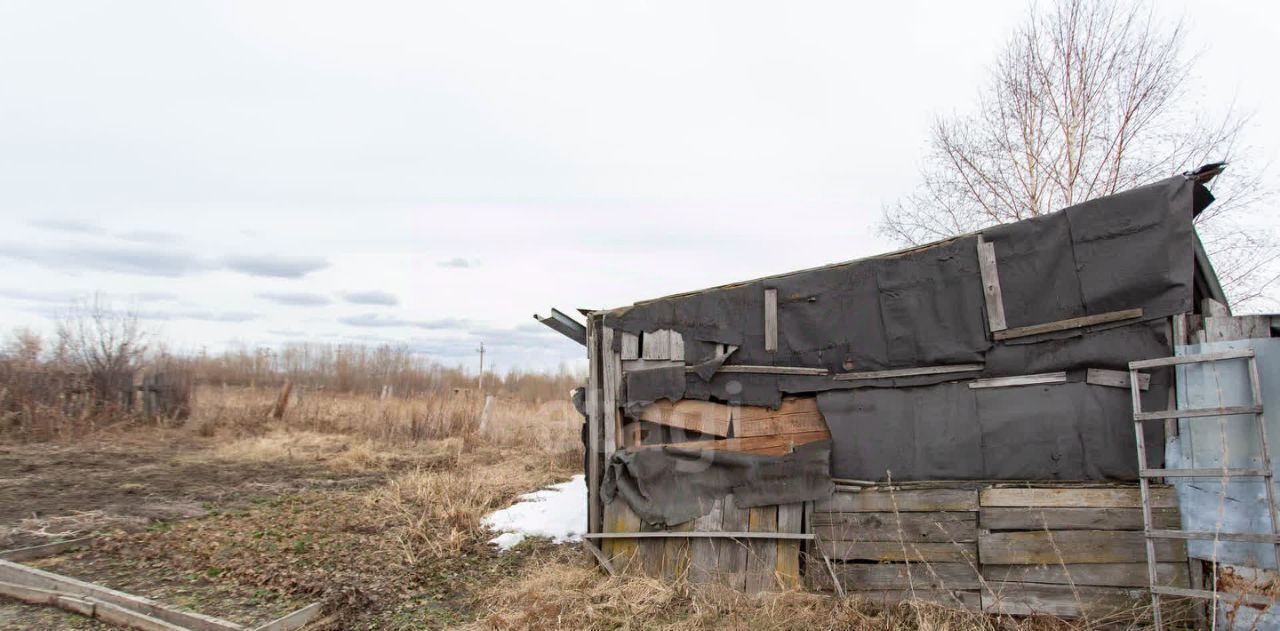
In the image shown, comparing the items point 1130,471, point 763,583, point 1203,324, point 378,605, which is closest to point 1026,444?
point 1130,471

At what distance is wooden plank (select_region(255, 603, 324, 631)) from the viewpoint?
505 centimetres

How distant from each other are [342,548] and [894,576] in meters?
5.77

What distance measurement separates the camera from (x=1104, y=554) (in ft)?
16.2

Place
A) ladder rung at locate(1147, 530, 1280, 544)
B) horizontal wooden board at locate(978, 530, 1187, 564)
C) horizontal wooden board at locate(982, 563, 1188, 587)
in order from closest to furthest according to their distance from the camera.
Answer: ladder rung at locate(1147, 530, 1280, 544)
horizontal wooden board at locate(982, 563, 1188, 587)
horizontal wooden board at locate(978, 530, 1187, 564)

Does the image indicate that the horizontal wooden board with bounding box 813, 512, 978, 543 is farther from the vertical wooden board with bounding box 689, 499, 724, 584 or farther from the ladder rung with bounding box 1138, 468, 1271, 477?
the ladder rung with bounding box 1138, 468, 1271, 477

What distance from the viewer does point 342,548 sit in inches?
284

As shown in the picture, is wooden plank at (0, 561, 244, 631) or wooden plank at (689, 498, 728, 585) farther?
wooden plank at (689, 498, 728, 585)

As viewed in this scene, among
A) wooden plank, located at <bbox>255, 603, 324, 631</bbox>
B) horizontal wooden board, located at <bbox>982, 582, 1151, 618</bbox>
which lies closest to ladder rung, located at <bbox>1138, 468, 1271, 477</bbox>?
horizontal wooden board, located at <bbox>982, 582, 1151, 618</bbox>

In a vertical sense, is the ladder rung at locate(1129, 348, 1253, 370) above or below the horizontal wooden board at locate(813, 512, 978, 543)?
above

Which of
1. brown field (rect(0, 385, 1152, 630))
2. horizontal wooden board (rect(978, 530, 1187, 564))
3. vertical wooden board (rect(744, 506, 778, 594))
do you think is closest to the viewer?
horizontal wooden board (rect(978, 530, 1187, 564))

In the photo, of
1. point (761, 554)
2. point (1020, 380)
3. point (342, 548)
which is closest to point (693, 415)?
point (761, 554)

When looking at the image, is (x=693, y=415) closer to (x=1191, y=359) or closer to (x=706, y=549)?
(x=706, y=549)

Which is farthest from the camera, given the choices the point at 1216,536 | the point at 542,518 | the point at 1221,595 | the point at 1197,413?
the point at 542,518

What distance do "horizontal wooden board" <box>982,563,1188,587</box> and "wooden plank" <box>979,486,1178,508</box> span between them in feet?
1.46
